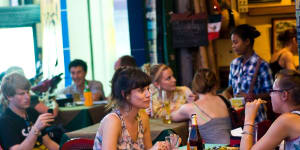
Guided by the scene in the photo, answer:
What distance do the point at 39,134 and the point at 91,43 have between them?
498cm

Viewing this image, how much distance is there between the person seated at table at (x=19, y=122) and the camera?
429 cm

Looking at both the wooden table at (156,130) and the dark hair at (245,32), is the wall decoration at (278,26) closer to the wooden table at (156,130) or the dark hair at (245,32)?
the dark hair at (245,32)

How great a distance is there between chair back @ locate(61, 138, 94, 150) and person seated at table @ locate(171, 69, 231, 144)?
1.63m

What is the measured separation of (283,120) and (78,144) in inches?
45.2

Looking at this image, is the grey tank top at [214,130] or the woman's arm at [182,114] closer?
the grey tank top at [214,130]

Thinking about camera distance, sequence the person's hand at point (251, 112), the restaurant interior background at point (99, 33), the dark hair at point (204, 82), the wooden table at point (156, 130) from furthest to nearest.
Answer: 1. the restaurant interior background at point (99, 33)
2. the dark hair at point (204, 82)
3. the wooden table at point (156, 130)
4. the person's hand at point (251, 112)

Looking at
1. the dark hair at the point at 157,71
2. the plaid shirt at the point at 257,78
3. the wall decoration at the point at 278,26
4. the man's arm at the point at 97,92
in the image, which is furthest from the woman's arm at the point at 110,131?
the wall decoration at the point at 278,26

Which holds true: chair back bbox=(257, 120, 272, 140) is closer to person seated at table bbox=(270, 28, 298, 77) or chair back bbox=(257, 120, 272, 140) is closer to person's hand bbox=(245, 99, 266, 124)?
person's hand bbox=(245, 99, 266, 124)

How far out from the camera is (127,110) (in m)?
3.38

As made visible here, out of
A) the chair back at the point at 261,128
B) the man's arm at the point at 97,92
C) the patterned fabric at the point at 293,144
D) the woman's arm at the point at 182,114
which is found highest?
the patterned fabric at the point at 293,144

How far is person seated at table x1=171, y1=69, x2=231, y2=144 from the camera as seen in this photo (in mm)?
4492

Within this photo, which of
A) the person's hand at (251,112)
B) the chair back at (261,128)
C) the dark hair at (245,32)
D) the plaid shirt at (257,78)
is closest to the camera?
the person's hand at (251,112)

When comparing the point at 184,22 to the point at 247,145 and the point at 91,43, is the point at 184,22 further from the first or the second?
the point at 247,145

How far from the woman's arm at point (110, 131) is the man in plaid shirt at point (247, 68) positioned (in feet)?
6.25
